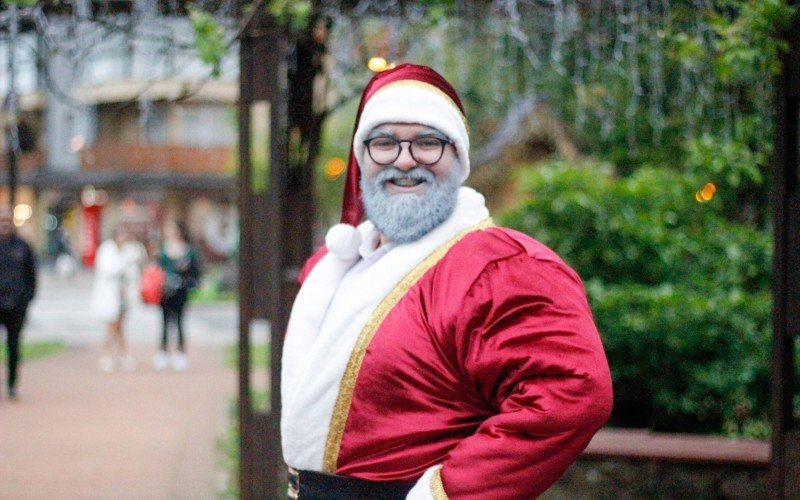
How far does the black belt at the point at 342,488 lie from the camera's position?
229 centimetres

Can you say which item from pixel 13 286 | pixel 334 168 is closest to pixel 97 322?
pixel 334 168

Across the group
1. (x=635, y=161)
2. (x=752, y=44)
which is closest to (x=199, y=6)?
(x=752, y=44)

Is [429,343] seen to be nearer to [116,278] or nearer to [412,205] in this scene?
[412,205]

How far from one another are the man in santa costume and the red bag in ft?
30.1

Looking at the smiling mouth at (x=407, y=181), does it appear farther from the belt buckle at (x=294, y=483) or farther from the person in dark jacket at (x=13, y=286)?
the person in dark jacket at (x=13, y=286)

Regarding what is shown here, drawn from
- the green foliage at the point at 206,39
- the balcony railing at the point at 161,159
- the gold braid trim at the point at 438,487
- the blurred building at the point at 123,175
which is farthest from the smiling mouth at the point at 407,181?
the balcony railing at the point at 161,159

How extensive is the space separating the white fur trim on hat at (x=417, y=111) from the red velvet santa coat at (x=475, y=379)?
235mm

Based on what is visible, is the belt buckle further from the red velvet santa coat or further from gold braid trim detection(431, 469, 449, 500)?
gold braid trim detection(431, 469, 449, 500)

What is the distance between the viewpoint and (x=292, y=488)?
2510mm

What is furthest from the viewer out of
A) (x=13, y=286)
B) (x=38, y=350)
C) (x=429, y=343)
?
(x=38, y=350)

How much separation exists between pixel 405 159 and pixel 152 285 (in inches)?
375

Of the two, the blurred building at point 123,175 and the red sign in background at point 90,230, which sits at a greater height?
the blurred building at point 123,175

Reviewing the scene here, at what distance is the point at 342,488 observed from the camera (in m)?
2.36

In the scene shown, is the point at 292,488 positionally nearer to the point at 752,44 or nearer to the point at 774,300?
the point at 774,300
